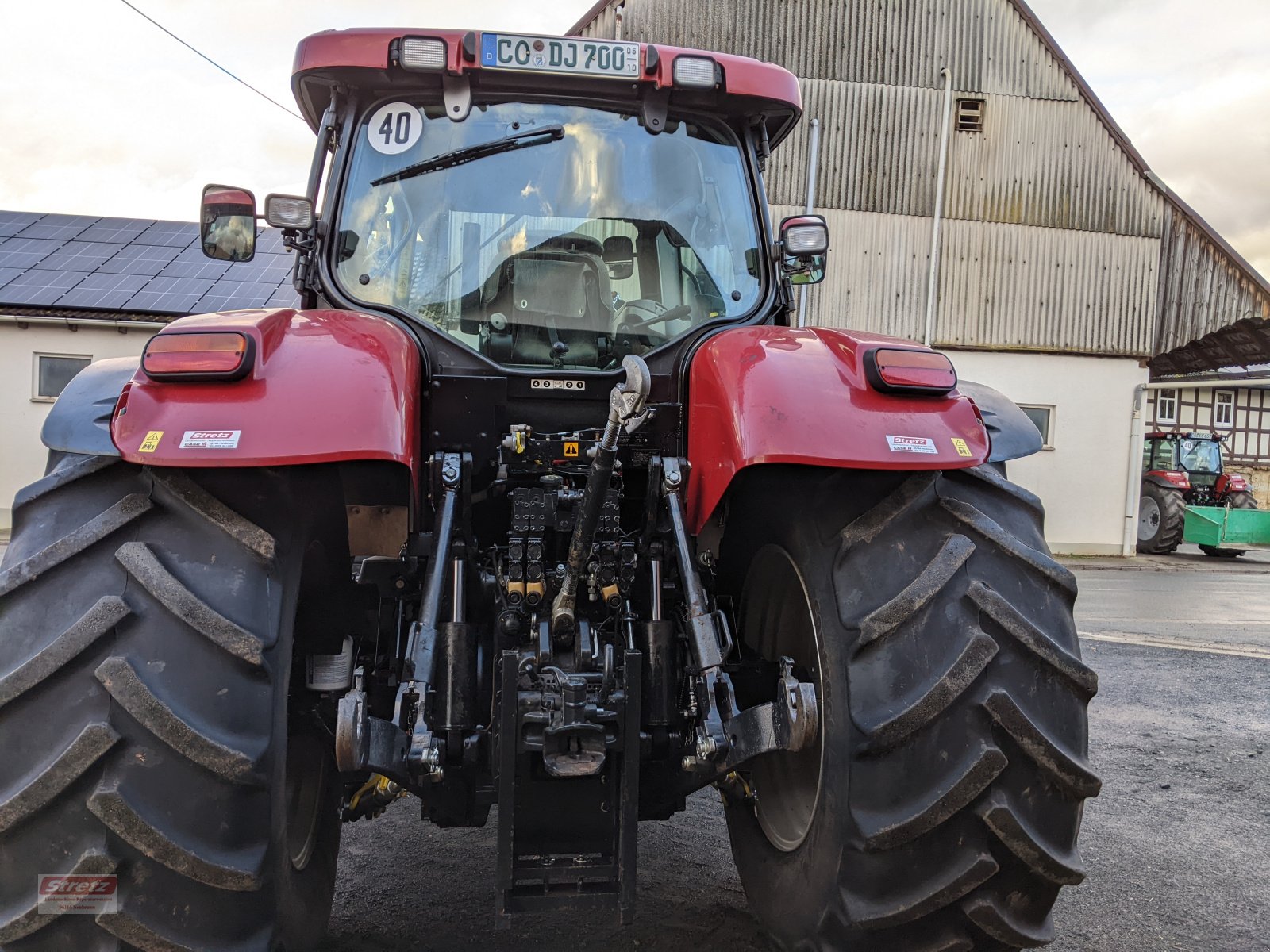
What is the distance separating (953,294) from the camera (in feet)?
58.3

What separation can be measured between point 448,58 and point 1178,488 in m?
20.0

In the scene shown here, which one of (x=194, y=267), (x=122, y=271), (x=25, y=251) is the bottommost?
(x=122, y=271)

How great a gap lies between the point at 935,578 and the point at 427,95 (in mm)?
2082

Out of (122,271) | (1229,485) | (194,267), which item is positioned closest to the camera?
(122,271)

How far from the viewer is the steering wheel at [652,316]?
3.08 metres

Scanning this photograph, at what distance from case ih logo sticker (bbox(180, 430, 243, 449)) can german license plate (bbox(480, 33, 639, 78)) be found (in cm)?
151

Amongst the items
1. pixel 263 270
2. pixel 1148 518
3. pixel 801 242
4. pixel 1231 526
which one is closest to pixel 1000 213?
pixel 1148 518

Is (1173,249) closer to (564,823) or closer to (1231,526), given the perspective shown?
(1231,526)

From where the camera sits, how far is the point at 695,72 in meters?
3.20

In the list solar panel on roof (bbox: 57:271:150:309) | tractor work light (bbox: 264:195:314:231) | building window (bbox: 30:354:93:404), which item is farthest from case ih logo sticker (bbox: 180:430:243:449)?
building window (bbox: 30:354:93:404)

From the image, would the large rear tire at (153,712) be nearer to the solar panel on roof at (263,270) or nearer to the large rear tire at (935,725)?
the large rear tire at (935,725)

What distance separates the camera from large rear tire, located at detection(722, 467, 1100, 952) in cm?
216

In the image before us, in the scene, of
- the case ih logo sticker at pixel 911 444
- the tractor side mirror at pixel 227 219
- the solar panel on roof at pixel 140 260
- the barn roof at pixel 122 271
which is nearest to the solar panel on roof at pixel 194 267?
the barn roof at pixel 122 271

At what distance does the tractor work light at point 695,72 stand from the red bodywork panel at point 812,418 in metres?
1.00
